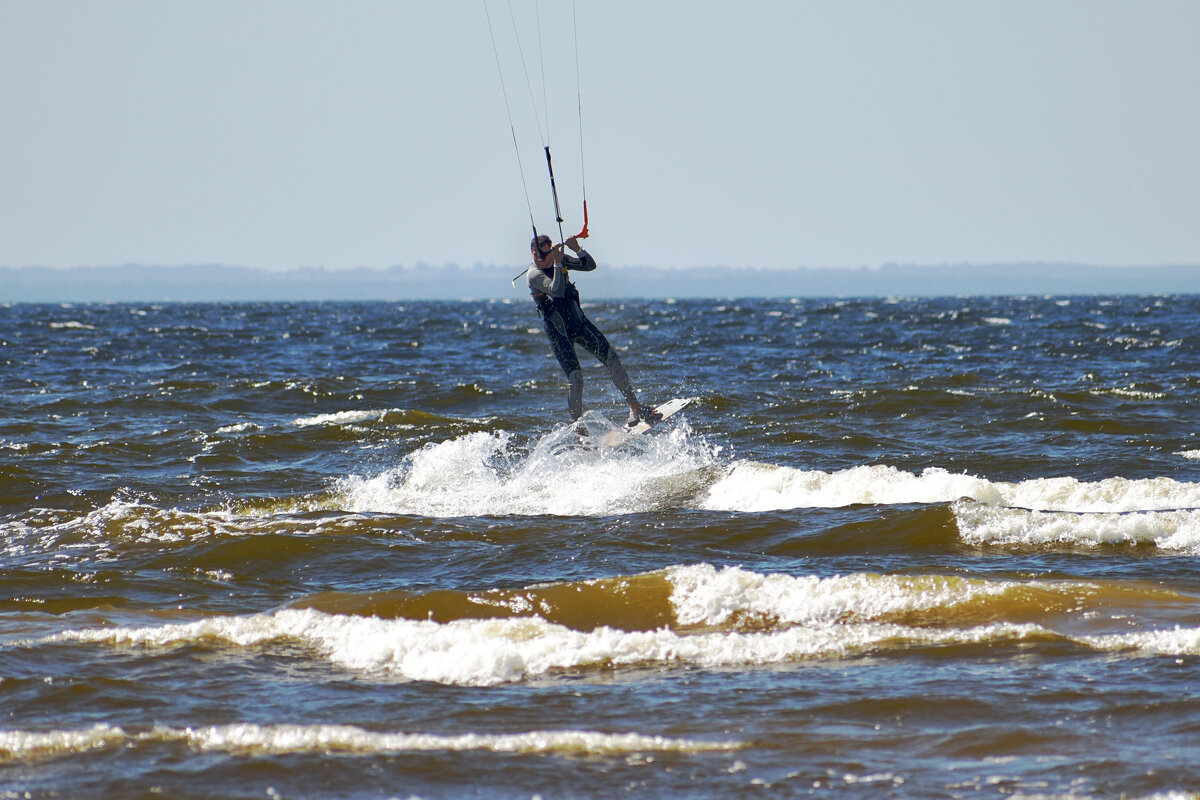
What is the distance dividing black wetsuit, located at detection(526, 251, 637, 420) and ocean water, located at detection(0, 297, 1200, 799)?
98cm

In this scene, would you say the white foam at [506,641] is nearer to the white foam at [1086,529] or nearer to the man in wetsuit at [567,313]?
the white foam at [1086,529]

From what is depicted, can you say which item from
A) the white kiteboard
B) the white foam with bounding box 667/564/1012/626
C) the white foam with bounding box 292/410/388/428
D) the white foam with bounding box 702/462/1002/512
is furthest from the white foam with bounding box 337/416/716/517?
the white foam with bounding box 292/410/388/428

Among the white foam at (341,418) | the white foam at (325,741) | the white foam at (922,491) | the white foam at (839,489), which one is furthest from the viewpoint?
the white foam at (341,418)

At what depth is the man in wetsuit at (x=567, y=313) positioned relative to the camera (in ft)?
41.6

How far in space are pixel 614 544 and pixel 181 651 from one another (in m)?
4.12

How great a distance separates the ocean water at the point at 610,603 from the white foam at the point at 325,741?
22mm

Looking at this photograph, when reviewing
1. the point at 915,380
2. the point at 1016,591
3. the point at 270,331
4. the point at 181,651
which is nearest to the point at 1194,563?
the point at 1016,591

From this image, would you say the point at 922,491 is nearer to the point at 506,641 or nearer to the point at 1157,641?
the point at 1157,641

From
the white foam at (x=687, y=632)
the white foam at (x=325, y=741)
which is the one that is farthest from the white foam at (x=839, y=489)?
the white foam at (x=325, y=741)

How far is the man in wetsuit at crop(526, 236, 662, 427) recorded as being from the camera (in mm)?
12680

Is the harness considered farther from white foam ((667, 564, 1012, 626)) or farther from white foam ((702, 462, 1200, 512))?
white foam ((667, 564, 1012, 626))

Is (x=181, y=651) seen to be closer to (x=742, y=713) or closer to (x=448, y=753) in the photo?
(x=448, y=753)

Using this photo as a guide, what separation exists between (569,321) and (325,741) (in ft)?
26.1

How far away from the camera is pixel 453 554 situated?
33.7 ft
